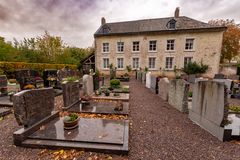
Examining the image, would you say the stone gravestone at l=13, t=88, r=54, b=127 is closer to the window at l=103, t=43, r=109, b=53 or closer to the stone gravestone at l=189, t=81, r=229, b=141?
the stone gravestone at l=189, t=81, r=229, b=141

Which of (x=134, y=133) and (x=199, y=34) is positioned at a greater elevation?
(x=199, y=34)

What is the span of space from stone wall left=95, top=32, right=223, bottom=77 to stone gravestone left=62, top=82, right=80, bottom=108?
1634 cm

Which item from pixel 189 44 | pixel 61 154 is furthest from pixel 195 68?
pixel 61 154

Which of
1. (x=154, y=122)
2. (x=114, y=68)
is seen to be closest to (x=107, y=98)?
(x=154, y=122)

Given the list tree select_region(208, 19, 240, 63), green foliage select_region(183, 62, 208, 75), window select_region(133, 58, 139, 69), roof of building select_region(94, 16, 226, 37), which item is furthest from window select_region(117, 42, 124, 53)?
tree select_region(208, 19, 240, 63)

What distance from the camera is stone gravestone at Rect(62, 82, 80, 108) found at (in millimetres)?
5426

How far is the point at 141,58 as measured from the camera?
21.4 metres

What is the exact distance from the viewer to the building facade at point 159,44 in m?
19.0

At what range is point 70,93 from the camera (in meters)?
5.79

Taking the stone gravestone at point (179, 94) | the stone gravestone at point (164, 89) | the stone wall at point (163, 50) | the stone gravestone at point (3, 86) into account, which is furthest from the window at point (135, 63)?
the stone gravestone at point (3, 86)

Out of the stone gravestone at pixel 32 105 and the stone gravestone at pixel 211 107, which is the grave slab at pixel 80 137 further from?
the stone gravestone at pixel 211 107

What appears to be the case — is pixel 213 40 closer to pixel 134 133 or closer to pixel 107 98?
pixel 107 98

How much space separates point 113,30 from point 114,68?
7.57 m

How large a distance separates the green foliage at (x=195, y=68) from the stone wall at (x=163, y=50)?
931 millimetres
